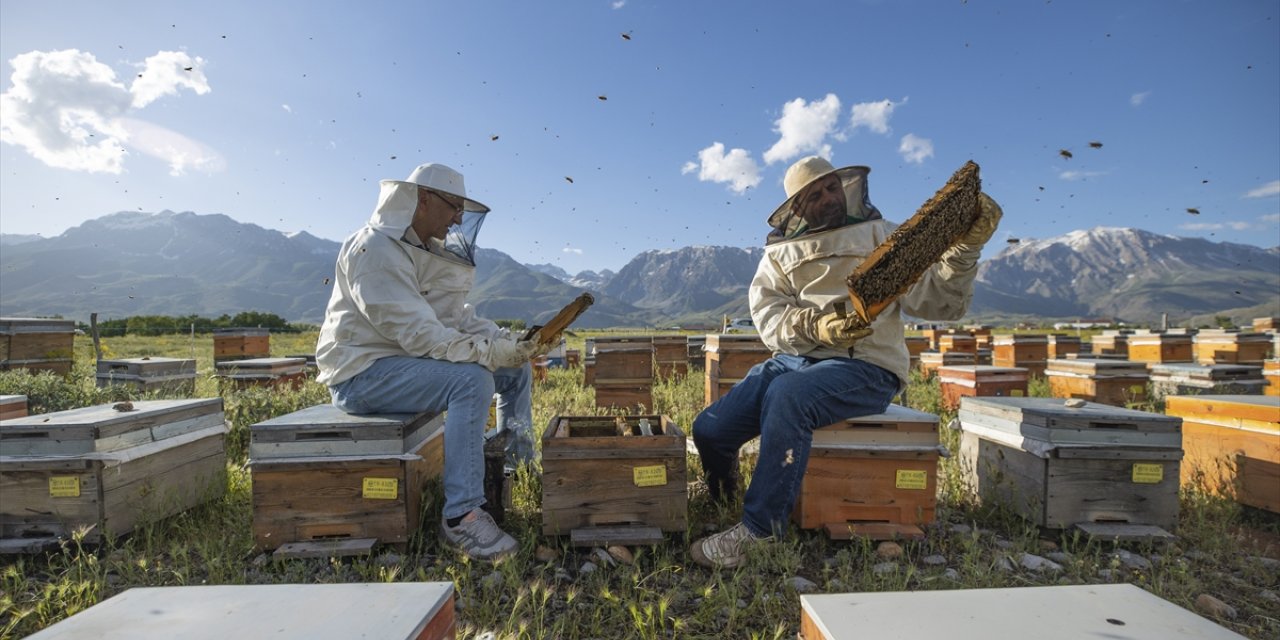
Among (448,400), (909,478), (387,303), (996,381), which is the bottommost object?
(909,478)

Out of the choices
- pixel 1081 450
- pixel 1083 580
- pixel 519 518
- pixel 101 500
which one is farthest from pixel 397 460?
pixel 1081 450

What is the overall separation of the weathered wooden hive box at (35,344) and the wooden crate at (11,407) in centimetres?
609

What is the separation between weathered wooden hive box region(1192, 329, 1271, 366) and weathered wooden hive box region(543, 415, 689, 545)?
14.3m

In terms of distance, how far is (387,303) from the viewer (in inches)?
128

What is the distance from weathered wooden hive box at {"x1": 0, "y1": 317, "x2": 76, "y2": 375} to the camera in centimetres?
920

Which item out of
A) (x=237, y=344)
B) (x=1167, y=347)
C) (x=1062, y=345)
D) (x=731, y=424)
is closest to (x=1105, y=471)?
(x=731, y=424)

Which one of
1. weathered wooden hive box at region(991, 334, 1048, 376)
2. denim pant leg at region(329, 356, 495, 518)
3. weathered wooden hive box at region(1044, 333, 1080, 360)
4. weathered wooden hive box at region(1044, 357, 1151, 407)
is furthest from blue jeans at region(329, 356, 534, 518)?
weathered wooden hive box at region(1044, 333, 1080, 360)

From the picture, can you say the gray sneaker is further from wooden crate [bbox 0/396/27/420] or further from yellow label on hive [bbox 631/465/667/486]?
wooden crate [bbox 0/396/27/420]

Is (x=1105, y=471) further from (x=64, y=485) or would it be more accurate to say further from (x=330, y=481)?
(x=64, y=485)

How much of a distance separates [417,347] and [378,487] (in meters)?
0.78

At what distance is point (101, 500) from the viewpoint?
316cm

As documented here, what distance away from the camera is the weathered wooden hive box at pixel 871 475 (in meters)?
3.31

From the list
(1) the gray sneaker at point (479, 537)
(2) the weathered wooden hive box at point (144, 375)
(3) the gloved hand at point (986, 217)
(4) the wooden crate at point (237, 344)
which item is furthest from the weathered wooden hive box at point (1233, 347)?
(4) the wooden crate at point (237, 344)

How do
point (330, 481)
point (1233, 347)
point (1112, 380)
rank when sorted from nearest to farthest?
point (330, 481) < point (1112, 380) < point (1233, 347)
